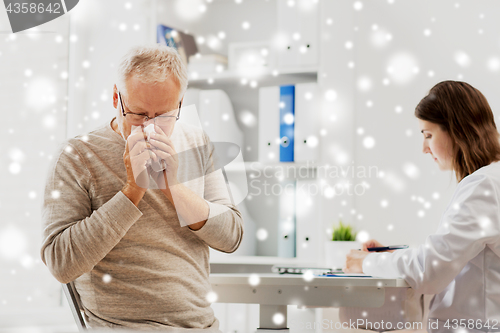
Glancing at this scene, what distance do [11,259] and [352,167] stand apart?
4.18 feet

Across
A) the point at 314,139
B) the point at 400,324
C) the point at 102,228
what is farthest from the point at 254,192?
the point at 102,228

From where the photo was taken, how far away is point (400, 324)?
1188 mm

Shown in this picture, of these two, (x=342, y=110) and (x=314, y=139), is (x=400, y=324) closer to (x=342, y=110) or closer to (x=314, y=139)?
(x=314, y=139)

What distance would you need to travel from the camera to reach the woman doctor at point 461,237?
3.27 ft

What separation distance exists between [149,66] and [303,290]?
0.56 meters

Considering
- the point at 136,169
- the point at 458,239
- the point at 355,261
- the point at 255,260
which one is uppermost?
the point at 136,169

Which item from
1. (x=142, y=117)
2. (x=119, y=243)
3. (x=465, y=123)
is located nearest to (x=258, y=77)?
(x=465, y=123)

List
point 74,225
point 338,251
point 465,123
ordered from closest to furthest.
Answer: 1. point 74,225
2. point 465,123
3. point 338,251

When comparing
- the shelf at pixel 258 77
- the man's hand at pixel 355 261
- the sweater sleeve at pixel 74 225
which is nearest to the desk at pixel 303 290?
the man's hand at pixel 355 261

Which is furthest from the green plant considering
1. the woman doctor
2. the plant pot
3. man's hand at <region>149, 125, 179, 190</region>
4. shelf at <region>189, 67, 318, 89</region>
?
man's hand at <region>149, 125, 179, 190</region>

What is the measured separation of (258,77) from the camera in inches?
66.3

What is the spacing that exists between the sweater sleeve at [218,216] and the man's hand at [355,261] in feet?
1.29

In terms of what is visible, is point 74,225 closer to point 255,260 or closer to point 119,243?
point 119,243

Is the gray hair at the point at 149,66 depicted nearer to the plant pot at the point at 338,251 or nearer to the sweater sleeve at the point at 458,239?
the sweater sleeve at the point at 458,239
